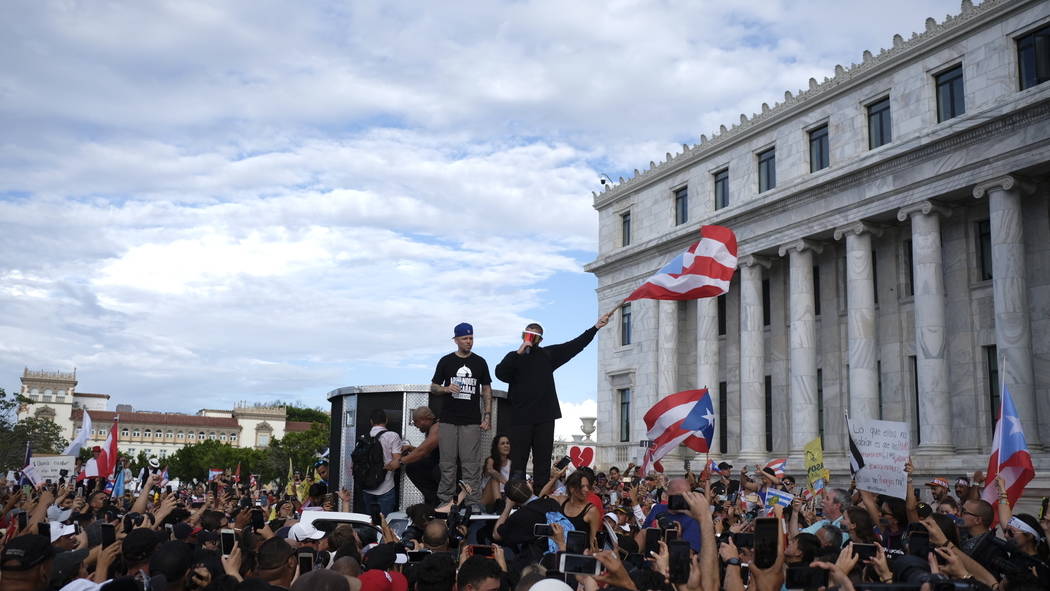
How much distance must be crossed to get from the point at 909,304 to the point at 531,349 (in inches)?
904

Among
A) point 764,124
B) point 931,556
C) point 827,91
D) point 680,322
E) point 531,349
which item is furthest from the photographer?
point 680,322

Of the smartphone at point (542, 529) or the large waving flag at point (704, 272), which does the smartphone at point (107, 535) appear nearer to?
the smartphone at point (542, 529)

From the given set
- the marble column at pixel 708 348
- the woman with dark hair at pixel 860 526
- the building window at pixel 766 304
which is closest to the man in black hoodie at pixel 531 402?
the woman with dark hair at pixel 860 526

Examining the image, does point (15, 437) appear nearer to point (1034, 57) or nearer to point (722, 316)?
point (722, 316)

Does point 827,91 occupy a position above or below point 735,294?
above

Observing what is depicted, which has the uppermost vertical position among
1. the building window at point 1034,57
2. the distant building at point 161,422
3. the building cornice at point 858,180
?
the building window at point 1034,57

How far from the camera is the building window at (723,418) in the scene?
122 ft

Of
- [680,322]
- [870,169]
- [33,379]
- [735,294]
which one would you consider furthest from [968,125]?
[33,379]

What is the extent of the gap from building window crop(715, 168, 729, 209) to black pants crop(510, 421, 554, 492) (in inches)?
1142

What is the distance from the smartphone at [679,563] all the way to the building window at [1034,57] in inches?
1037

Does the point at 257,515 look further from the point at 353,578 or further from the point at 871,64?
the point at 871,64

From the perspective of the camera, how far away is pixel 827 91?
33719 millimetres

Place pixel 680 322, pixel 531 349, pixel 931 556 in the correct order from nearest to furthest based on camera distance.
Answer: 1. pixel 931 556
2. pixel 531 349
3. pixel 680 322

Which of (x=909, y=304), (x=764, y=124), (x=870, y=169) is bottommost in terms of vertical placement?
(x=909, y=304)
